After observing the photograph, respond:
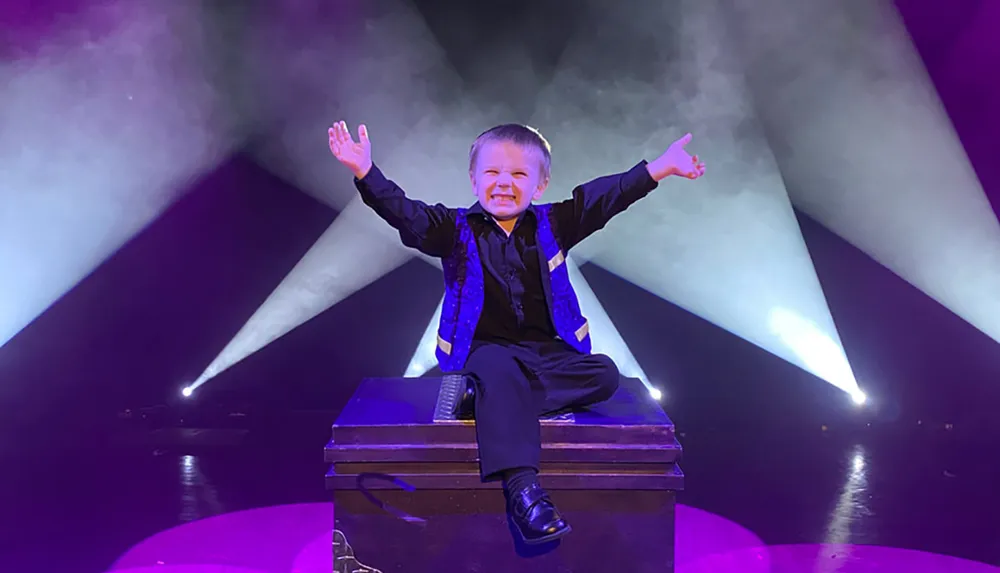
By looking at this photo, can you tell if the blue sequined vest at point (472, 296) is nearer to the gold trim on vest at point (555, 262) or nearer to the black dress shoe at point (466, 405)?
the gold trim on vest at point (555, 262)

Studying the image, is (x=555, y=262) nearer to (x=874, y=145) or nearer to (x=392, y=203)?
(x=392, y=203)

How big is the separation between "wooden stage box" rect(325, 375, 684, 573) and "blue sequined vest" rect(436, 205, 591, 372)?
378 mm

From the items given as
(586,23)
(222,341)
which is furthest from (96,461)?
(586,23)

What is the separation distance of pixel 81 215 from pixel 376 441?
2.84 m

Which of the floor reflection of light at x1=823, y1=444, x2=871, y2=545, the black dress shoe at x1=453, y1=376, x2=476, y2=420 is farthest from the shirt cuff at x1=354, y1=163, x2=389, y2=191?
the floor reflection of light at x1=823, y1=444, x2=871, y2=545

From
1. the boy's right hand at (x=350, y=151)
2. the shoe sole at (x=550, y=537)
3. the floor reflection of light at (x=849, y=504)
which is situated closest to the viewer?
the shoe sole at (x=550, y=537)

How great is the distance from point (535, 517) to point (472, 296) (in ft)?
2.18

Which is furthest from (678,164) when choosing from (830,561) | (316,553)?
(316,553)

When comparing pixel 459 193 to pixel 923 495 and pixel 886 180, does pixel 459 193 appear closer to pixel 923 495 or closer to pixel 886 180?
pixel 886 180

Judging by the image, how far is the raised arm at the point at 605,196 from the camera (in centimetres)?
204

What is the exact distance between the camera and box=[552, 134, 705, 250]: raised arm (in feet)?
6.70

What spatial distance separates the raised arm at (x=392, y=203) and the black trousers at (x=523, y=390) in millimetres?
316

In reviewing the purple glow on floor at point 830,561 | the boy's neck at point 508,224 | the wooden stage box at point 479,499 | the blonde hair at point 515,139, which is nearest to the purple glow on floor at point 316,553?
the purple glow on floor at point 830,561

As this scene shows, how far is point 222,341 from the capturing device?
3992 mm
